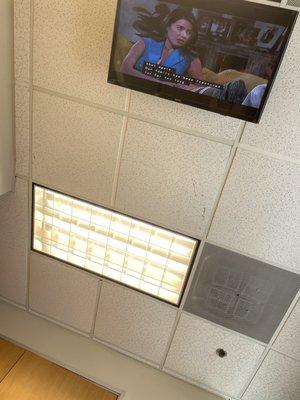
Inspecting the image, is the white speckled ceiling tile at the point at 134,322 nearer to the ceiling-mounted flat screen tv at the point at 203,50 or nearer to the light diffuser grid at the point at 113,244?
the light diffuser grid at the point at 113,244

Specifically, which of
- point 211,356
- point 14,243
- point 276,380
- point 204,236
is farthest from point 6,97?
point 276,380

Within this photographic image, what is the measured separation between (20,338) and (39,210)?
95cm

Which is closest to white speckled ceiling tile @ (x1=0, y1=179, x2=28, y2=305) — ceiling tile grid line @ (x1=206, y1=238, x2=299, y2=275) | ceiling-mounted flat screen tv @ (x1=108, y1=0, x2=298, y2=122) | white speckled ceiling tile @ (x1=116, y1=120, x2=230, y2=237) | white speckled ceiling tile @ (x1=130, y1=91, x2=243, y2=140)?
white speckled ceiling tile @ (x1=116, y1=120, x2=230, y2=237)

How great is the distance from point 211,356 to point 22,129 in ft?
5.86

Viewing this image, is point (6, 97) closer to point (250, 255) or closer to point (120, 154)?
point (120, 154)

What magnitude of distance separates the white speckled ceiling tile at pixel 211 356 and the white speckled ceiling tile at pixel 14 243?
3.74ft

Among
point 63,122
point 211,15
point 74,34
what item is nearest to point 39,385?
point 63,122

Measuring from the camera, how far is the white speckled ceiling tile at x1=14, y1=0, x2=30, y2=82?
1598 millimetres

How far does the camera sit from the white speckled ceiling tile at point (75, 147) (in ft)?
5.69

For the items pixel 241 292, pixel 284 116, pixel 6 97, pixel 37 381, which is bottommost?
pixel 37 381

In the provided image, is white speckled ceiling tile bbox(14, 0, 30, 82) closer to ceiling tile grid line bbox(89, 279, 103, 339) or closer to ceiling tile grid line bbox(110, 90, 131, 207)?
ceiling tile grid line bbox(110, 90, 131, 207)

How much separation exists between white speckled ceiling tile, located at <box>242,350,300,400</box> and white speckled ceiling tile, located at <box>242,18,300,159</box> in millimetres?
1223

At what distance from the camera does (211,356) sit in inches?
84.4

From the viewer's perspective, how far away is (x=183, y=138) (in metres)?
1.63
